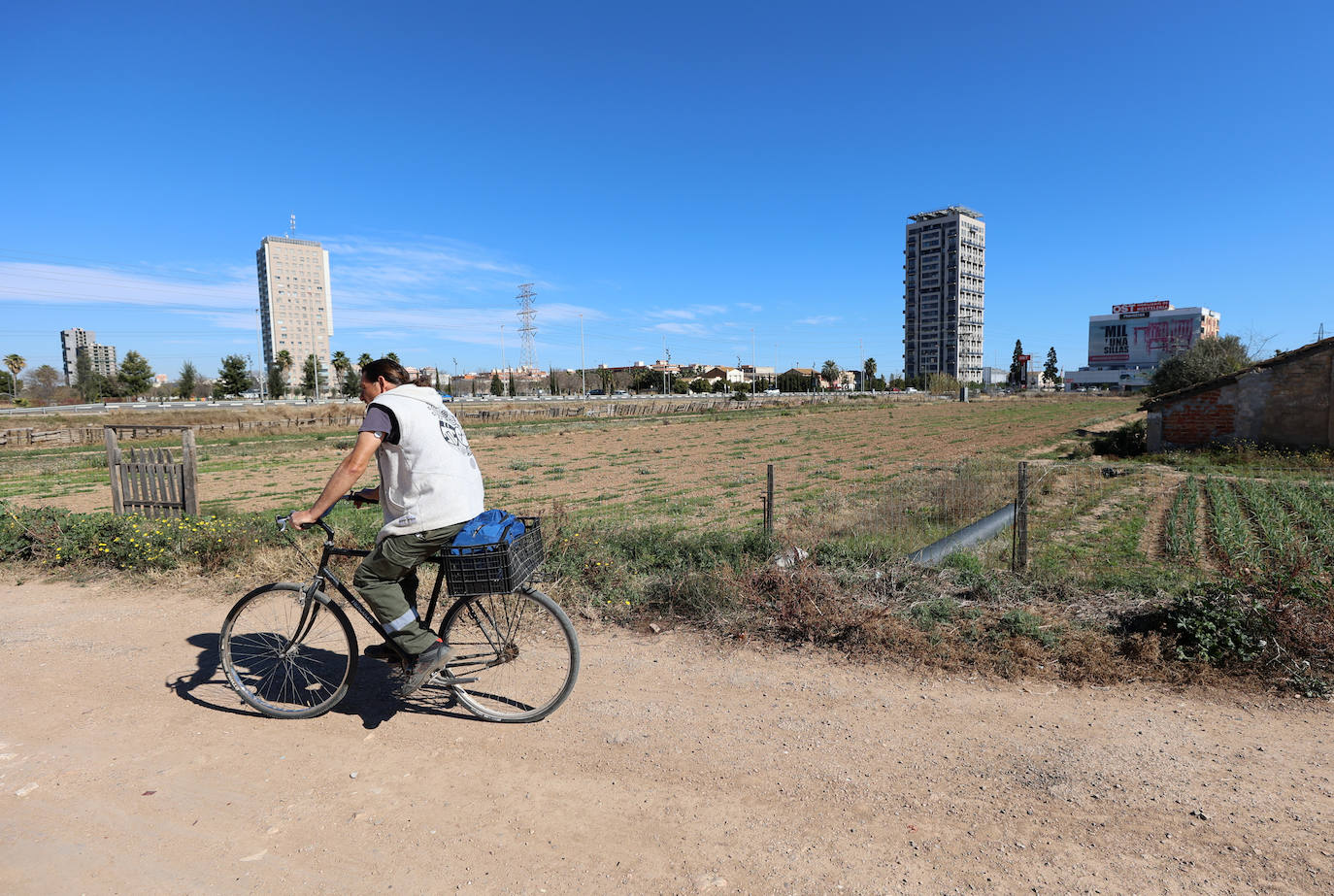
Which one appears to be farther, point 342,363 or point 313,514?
point 342,363

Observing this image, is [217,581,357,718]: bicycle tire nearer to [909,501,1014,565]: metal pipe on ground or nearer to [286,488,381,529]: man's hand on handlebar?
[286,488,381,529]: man's hand on handlebar

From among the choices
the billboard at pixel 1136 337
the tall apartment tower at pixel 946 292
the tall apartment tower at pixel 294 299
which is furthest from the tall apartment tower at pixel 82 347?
the billboard at pixel 1136 337

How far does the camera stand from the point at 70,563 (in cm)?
770

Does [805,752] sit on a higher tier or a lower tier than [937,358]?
lower

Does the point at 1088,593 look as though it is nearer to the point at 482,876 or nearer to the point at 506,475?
the point at 482,876

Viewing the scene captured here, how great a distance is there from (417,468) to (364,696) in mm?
1775

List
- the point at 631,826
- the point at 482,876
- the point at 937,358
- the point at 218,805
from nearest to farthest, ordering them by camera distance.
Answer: the point at 482,876 < the point at 631,826 < the point at 218,805 < the point at 937,358

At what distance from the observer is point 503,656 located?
4391 millimetres

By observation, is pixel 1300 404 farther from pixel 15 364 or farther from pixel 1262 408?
pixel 15 364

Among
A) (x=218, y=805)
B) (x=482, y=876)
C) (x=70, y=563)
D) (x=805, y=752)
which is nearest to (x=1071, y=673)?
(x=805, y=752)

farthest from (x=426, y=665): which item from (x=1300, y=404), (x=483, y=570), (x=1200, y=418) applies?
(x=1200, y=418)

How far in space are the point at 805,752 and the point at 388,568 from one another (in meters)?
2.47

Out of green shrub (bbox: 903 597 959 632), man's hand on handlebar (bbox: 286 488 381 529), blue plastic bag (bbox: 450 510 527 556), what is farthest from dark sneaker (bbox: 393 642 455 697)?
green shrub (bbox: 903 597 959 632)

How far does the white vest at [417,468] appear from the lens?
381cm
